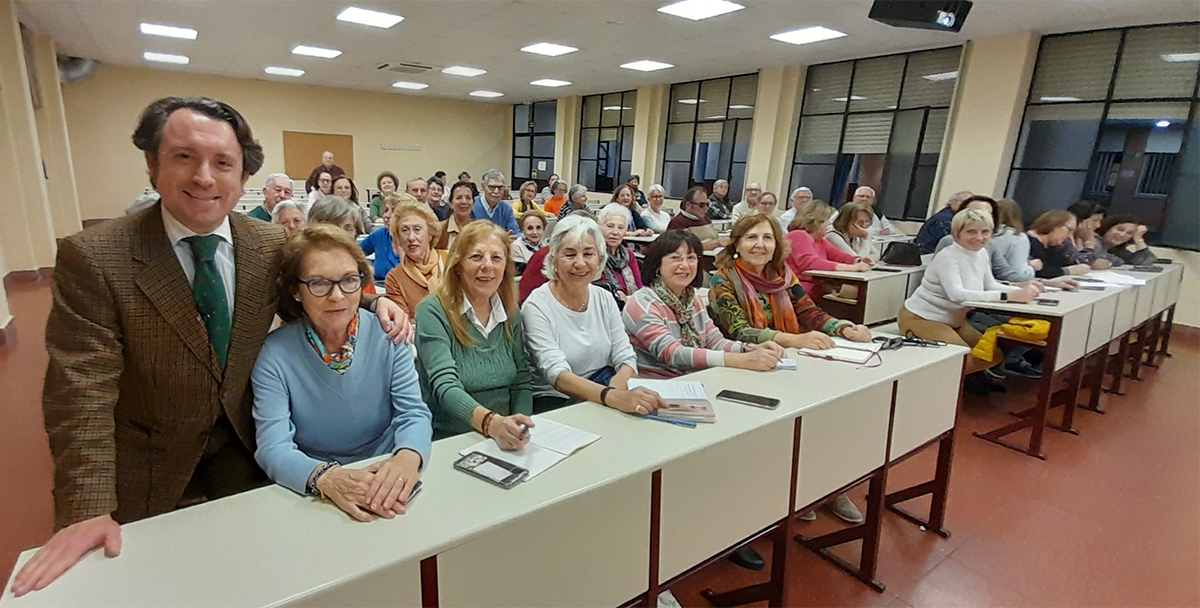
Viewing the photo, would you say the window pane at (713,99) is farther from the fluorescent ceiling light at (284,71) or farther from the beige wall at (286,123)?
the fluorescent ceiling light at (284,71)

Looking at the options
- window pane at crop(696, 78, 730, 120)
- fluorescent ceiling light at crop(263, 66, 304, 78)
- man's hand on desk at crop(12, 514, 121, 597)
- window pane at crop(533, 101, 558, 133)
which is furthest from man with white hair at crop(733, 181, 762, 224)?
fluorescent ceiling light at crop(263, 66, 304, 78)

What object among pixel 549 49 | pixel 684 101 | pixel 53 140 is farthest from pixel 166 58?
pixel 684 101

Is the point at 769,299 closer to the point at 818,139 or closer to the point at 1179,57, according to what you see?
the point at 1179,57

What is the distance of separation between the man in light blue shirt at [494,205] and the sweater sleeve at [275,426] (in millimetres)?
3714

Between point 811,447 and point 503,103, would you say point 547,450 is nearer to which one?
point 811,447

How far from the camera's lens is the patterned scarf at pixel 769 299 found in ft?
9.16

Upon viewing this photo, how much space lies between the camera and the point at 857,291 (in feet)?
14.8

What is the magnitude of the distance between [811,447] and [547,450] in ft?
2.97

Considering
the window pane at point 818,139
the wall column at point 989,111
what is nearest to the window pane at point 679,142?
the window pane at point 818,139

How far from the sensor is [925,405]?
7.74ft

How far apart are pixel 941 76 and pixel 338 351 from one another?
327 inches

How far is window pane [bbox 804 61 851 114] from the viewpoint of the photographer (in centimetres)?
854

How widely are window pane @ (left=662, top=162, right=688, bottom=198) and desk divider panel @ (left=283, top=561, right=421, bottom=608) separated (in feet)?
35.0

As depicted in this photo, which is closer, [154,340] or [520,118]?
[154,340]
